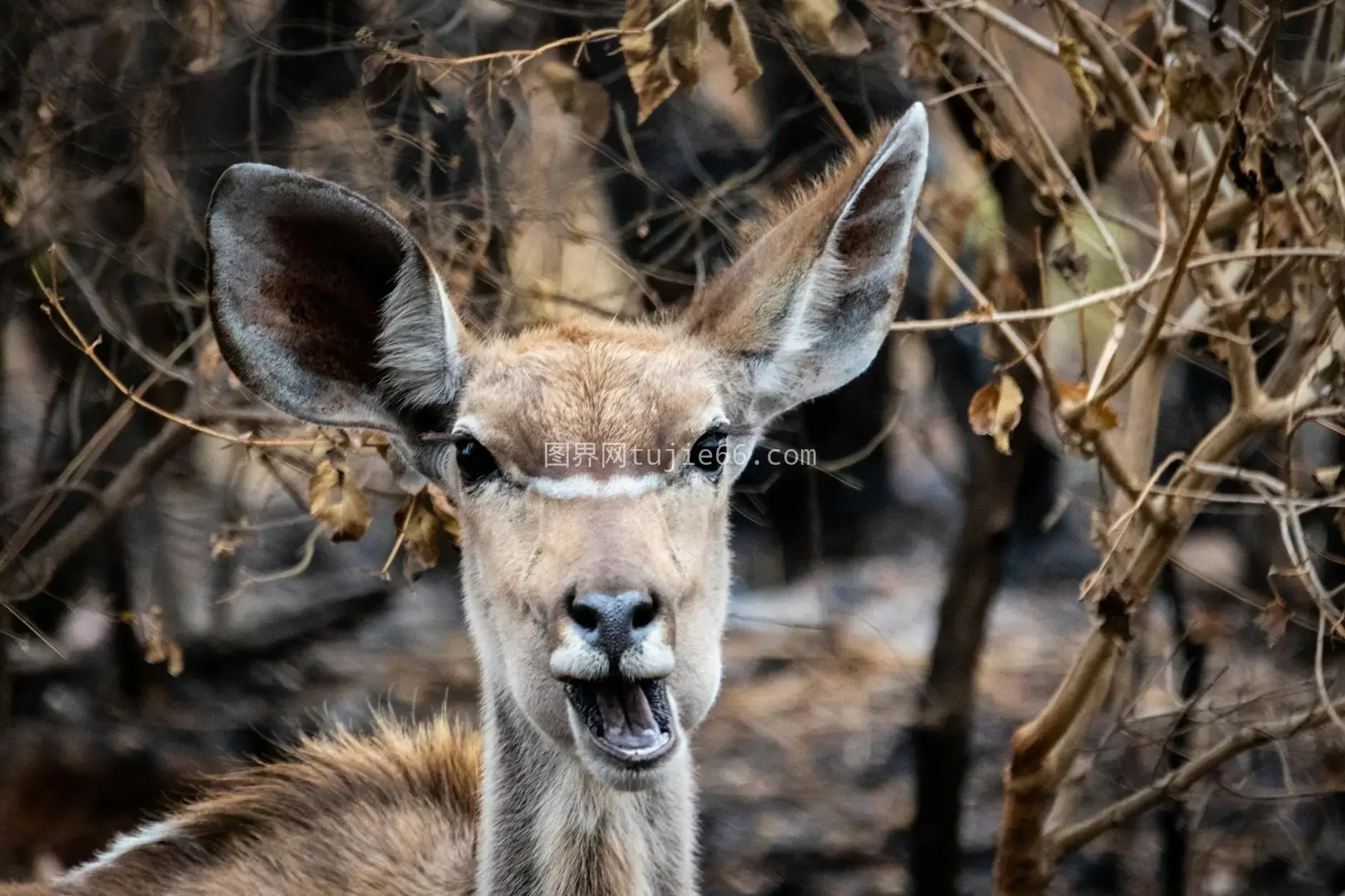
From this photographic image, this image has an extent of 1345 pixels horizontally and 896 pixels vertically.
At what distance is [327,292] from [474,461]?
51 centimetres

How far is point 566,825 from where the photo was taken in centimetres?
328

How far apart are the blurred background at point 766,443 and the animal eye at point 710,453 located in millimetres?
705

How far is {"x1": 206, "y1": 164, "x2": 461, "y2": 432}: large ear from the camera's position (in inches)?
124

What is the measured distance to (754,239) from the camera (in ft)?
12.3

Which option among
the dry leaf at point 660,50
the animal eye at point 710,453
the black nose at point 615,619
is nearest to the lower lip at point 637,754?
the black nose at point 615,619

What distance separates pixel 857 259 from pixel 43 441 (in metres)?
3.48

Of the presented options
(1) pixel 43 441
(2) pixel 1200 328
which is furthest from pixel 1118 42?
(1) pixel 43 441

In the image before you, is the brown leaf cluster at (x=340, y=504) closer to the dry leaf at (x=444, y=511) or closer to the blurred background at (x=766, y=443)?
the blurred background at (x=766, y=443)

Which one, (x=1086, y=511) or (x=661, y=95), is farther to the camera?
(x=1086, y=511)

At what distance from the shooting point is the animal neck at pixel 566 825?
326 centimetres

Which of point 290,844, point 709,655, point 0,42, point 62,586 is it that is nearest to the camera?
point 709,655

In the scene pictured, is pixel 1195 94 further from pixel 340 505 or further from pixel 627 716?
pixel 340 505

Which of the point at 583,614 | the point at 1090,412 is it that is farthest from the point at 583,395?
the point at 1090,412

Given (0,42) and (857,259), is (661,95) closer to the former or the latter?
(857,259)
